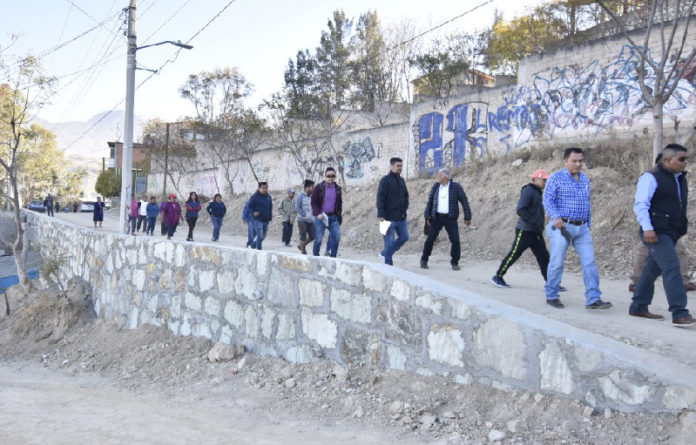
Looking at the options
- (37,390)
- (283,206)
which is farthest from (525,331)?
(283,206)

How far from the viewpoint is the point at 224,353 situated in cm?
488

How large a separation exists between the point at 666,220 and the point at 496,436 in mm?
2557

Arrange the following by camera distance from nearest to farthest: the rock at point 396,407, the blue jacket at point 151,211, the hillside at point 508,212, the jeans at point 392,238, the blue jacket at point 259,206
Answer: the rock at point 396,407 → the jeans at point 392,238 → the hillside at point 508,212 → the blue jacket at point 259,206 → the blue jacket at point 151,211

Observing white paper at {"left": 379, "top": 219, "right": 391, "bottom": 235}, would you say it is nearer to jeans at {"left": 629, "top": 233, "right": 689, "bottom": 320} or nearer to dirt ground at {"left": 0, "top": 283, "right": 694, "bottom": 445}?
dirt ground at {"left": 0, "top": 283, "right": 694, "bottom": 445}

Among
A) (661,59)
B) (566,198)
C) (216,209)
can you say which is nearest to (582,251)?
(566,198)

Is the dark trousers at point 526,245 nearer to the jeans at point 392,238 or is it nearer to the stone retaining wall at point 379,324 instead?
the jeans at point 392,238

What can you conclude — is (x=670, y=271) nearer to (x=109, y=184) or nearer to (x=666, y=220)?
(x=666, y=220)

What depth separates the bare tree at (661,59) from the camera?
756 cm

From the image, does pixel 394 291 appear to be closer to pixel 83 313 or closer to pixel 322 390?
pixel 322 390

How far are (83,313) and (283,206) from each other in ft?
21.9

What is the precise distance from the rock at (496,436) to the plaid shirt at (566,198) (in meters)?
2.64

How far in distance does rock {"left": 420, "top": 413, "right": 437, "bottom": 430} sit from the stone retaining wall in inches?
11.6

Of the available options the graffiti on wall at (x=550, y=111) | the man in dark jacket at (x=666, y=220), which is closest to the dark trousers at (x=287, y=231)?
the graffiti on wall at (x=550, y=111)

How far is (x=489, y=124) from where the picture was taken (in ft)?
50.9
